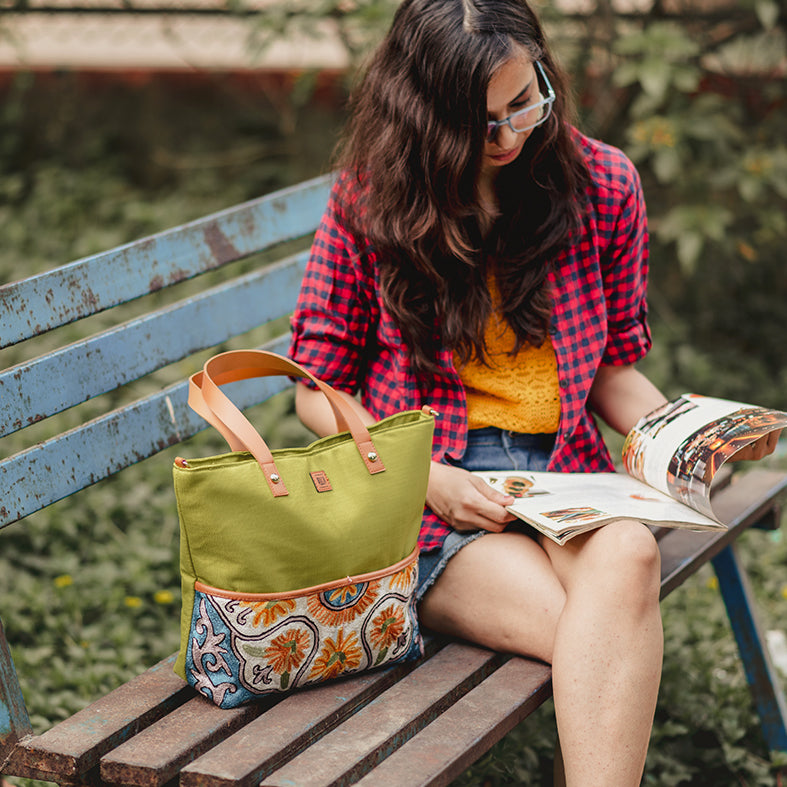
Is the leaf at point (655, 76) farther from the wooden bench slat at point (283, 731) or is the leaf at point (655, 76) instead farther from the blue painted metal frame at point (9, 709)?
the blue painted metal frame at point (9, 709)

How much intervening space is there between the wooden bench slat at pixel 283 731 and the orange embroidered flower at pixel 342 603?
0.47ft

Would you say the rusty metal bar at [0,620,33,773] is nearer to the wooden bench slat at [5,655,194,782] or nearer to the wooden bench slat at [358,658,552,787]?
the wooden bench slat at [5,655,194,782]

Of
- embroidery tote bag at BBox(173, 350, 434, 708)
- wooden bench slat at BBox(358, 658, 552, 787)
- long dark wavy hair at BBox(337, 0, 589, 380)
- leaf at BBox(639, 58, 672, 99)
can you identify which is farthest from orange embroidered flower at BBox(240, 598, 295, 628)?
leaf at BBox(639, 58, 672, 99)

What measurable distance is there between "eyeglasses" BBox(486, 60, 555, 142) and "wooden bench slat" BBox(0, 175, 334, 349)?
75 cm

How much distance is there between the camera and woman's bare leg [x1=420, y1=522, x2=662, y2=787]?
162 centimetres

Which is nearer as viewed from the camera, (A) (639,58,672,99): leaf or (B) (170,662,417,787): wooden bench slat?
(B) (170,662,417,787): wooden bench slat

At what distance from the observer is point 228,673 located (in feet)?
5.31

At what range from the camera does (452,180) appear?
1.94 meters

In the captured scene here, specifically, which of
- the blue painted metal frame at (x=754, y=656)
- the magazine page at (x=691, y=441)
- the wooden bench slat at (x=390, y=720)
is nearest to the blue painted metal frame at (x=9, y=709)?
the wooden bench slat at (x=390, y=720)

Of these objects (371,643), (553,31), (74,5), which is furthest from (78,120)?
(371,643)

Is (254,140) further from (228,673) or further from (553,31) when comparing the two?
(228,673)

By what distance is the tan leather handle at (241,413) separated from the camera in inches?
61.6

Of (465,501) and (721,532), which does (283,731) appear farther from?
(721,532)

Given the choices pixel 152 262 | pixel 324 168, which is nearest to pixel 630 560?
pixel 152 262
